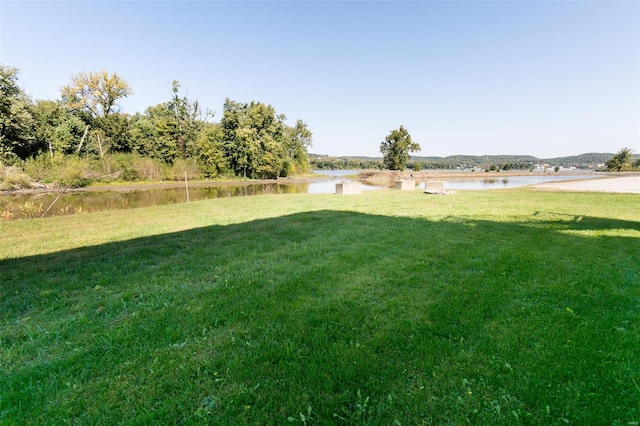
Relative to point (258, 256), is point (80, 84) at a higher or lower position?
higher

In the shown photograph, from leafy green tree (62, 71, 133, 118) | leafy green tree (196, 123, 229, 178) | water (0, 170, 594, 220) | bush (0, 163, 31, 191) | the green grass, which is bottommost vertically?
the green grass

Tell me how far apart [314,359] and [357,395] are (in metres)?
0.48

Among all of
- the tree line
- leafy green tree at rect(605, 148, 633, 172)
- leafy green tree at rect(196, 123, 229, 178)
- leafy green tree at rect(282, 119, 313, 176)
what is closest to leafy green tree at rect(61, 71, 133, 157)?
the tree line

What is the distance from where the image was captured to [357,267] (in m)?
4.48

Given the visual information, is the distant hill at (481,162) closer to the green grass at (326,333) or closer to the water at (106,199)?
the water at (106,199)

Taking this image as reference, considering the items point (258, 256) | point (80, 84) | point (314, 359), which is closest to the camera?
point (314, 359)

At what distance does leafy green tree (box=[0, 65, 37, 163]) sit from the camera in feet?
65.2

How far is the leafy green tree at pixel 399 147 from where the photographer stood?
2366 inches

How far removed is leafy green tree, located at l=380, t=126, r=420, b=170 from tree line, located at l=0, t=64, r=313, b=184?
22.2 meters

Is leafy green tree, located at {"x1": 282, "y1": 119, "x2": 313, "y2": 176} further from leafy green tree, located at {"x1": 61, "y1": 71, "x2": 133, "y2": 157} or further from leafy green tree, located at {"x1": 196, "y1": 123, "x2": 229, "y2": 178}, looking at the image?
leafy green tree, located at {"x1": 61, "y1": 71, "x2": 133, "y2": 157}

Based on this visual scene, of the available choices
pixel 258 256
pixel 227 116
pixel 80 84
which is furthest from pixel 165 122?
pixel 258 256

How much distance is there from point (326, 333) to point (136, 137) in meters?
45.5

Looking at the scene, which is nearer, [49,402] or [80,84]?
[49,402]

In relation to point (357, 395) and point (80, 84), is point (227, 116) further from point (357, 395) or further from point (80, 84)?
point (357, 395)
